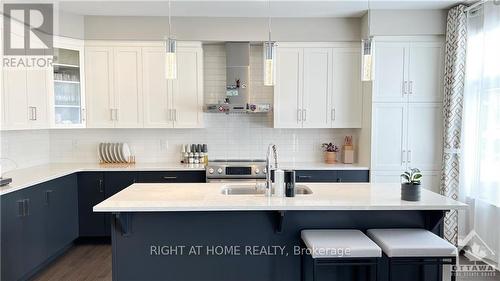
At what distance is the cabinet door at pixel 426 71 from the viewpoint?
4.44 metres

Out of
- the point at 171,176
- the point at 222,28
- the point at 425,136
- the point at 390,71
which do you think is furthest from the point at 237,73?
the point at 425,136

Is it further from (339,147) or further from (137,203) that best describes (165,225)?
(339,147)

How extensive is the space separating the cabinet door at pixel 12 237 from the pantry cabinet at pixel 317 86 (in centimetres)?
299

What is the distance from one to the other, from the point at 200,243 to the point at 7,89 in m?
2.56

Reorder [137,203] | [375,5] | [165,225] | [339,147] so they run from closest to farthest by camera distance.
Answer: [137,203] < [165,225] < [375,5] < [339,147]

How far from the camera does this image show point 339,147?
16.9 ft

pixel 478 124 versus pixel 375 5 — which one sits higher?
pixel 375 5

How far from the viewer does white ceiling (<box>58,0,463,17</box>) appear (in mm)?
4168

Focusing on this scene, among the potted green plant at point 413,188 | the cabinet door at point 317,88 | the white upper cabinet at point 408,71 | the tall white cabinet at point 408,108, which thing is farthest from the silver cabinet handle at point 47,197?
the white upper cabinet at point 408,71

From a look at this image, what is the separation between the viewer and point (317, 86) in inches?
188

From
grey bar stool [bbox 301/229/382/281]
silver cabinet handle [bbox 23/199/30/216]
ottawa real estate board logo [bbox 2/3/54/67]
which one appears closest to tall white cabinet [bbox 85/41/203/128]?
ottawa real estate board logo [bbox 2/3/54/67]

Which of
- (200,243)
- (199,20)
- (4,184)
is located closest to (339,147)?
(199,20)

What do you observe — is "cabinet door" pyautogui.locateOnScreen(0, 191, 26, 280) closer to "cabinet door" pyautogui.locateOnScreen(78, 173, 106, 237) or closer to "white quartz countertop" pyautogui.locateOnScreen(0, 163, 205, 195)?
"white quartz countertop" pyautogui.locateOnScreen(0, 163, 205, 195)

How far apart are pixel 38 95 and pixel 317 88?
3.33 m
